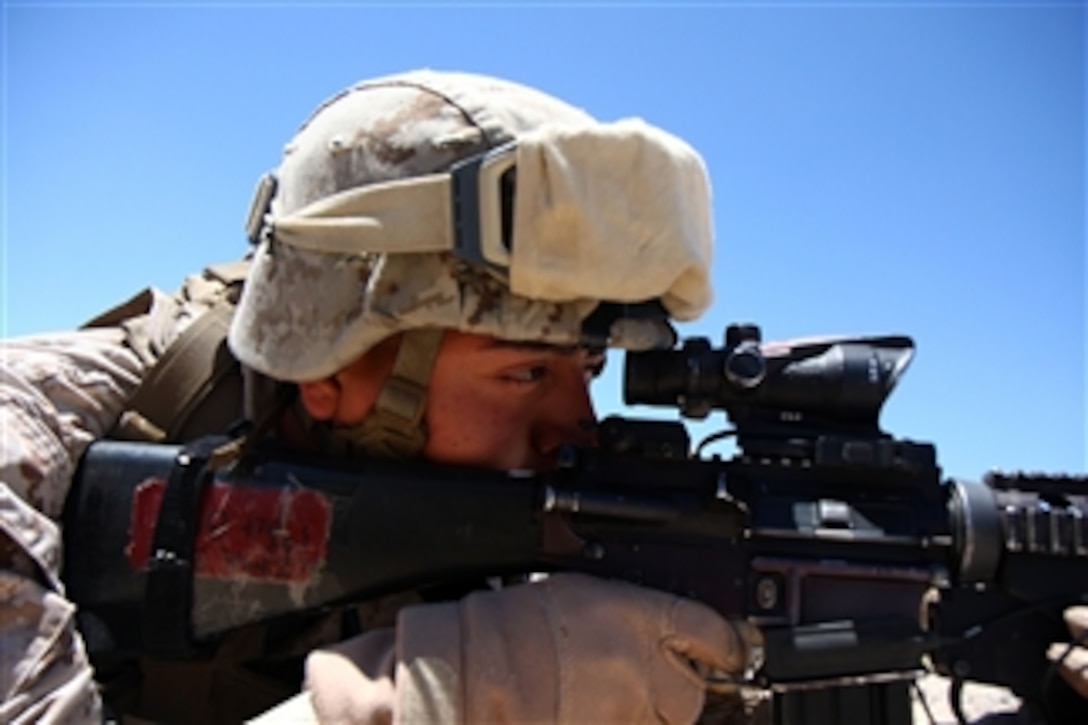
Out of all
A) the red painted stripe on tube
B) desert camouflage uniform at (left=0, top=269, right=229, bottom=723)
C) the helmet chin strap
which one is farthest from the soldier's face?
desert camouflage uniform at (left=0, top=269, right=229, bottom=723)

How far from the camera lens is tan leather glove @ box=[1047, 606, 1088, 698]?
250 centimetres

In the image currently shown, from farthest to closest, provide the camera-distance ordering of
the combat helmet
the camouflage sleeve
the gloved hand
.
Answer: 1. the combat helmet
2. the camouflage sleeve
3. the gloved hand

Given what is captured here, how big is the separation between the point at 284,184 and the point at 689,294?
1.23 m

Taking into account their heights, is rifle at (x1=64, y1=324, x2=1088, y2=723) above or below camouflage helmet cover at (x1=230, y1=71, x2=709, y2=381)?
below

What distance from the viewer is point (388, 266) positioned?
Answer: 9.27 ft

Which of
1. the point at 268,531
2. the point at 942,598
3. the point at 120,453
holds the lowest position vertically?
the point at 942,598

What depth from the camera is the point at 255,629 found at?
2.99m

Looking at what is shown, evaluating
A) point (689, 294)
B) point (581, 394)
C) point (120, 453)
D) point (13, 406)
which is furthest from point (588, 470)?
point (13, 406)

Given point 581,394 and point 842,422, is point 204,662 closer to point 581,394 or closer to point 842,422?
point 581,394

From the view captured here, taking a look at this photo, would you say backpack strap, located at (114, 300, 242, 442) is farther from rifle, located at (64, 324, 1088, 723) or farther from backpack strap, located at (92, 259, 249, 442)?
rifle, located at (64, 324, 1088, 723)

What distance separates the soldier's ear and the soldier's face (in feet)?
0.41

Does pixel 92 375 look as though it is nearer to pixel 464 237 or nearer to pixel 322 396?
pixel 322 396

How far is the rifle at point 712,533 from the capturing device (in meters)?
2.52

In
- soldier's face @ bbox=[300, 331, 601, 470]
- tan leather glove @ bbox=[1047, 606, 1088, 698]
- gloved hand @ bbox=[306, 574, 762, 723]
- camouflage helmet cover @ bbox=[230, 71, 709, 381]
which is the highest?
camouflage helmet cover @ bbox=[230, 71, 709, 381]
